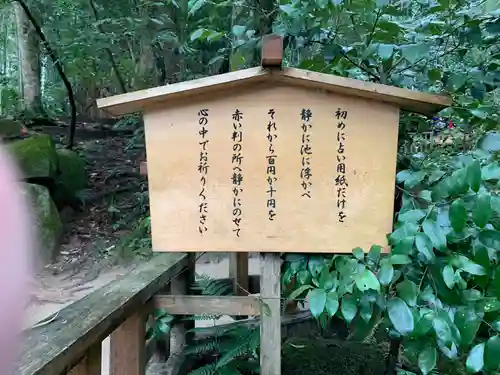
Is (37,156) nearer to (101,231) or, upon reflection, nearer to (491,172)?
(101,231)

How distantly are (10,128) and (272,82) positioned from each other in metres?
6.18

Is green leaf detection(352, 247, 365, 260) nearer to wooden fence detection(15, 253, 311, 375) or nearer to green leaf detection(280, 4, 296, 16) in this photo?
wooden fence detection(15, 253, 311, 375)

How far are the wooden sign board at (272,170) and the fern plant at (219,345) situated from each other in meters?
0.58

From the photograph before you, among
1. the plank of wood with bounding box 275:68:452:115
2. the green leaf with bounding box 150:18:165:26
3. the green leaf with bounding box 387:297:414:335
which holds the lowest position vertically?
the green leaf with bounding box 387:297:414:335

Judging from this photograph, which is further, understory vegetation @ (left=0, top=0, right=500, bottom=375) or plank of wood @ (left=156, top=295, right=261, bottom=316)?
plank of wood @ (left=156, top=295, right=261, bottom=316)

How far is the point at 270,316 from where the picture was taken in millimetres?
2158

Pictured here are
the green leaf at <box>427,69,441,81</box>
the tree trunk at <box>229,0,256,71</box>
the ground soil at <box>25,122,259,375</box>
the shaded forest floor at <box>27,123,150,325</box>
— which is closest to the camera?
the green leaf at <box>427,69,441,81</box>

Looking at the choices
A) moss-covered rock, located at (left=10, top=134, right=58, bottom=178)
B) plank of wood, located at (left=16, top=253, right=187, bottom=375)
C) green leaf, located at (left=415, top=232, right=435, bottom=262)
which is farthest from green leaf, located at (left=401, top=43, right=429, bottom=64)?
moss-covered rock, located at (left=10, top=134, right=58, bottom=178)

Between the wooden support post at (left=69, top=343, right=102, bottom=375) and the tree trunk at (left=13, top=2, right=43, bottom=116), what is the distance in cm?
712

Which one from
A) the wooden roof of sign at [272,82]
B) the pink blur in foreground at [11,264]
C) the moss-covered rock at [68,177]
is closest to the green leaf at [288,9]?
the wooden roof of sign at [272,82]

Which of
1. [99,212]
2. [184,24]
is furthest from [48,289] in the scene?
[184,24]

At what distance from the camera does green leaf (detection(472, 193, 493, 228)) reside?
1.48 meters

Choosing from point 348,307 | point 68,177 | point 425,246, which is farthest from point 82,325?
point 68,177

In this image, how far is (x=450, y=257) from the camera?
1634 mm
